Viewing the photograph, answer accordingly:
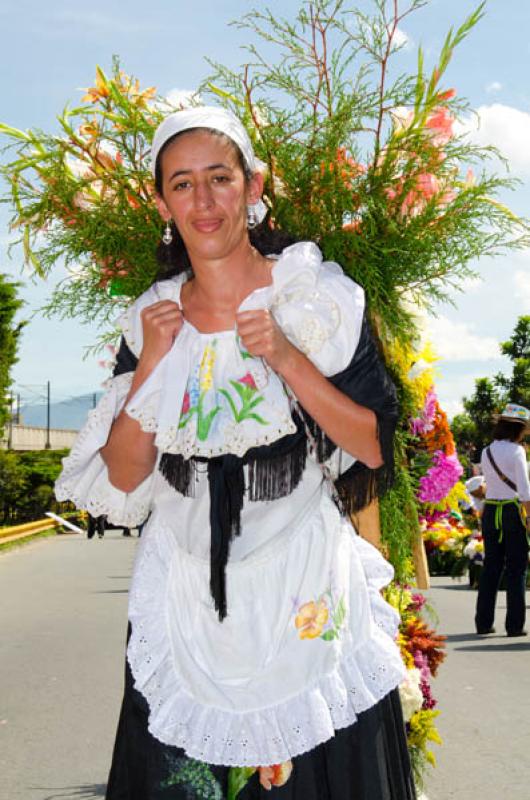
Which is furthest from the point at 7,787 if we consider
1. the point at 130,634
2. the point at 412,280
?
the point at 412,280

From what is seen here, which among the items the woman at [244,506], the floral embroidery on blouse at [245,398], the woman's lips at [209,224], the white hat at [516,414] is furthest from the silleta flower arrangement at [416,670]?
the white hat at [516,414]

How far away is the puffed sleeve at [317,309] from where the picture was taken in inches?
108

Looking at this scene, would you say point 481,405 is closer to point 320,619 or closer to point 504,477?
point 504,477

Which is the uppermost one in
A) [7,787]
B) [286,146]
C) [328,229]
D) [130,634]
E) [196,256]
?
[286,146]

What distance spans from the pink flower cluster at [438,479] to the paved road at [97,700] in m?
1.42

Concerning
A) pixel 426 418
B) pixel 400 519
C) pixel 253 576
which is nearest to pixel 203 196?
pixel 253 576

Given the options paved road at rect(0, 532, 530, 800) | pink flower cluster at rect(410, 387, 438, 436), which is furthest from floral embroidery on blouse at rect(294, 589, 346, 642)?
paved road at rect(0, 532, 530, 800)

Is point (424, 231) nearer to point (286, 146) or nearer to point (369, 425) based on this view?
point (286, 146)

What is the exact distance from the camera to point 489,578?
9484 millimetres

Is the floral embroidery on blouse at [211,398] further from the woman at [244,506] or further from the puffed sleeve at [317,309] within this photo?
the puffed sleeve at [317,309]

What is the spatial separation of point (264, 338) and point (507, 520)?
731cm

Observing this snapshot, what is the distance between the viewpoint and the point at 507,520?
9539 millimetres

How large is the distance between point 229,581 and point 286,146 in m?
1.41

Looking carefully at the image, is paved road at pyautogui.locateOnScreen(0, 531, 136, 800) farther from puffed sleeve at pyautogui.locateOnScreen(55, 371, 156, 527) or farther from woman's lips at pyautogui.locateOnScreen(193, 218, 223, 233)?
woman's lips at pyautogui.locateOnScreen(193, 218, 223, 233)
